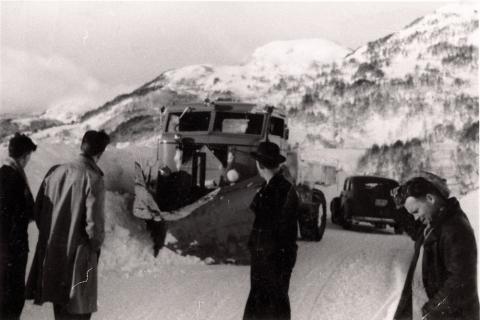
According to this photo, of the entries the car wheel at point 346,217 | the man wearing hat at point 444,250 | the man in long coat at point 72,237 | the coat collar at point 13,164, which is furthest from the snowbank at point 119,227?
the car wheel at point 346,217

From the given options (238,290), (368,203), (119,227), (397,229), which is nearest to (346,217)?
(368,203)

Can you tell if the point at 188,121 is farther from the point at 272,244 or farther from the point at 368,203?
the point at 272,244

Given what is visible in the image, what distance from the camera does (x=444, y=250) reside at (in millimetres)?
2930

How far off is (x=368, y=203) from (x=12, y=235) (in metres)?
10.5

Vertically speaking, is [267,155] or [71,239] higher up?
[267,155]

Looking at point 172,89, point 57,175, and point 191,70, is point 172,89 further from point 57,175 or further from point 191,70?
point 57,175

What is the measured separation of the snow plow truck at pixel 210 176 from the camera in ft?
26.3

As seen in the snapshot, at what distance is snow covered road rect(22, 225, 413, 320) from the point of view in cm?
576

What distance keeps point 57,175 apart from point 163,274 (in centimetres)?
359

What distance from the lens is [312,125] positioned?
90.4 ft

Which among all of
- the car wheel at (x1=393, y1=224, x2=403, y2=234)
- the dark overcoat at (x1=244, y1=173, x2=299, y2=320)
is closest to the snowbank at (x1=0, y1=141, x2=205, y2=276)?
the dark overcoat at (x1=244, y1=173, x2=299, y2=320)

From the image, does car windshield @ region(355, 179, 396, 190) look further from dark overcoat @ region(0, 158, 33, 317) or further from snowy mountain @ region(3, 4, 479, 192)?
dark overcoat @ region(0, 158, 33, 317)

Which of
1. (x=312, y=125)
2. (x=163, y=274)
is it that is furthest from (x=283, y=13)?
(x=312, y=125)

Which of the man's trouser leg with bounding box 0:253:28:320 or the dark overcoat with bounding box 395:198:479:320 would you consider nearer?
the dark overcoat with bounding box 395:198:479:320
